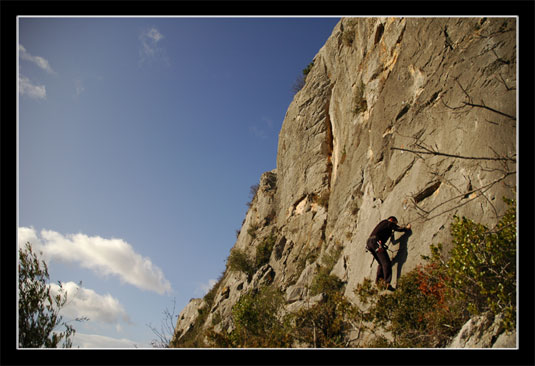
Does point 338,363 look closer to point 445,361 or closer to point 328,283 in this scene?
point 445,361

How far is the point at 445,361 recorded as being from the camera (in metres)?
4.15

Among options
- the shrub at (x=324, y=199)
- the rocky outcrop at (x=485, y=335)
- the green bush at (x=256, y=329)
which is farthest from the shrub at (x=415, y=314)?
the shrub at (x=324, y=199)

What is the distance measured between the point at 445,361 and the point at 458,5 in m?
5.10

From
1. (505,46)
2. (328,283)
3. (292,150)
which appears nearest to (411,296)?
(328,283)

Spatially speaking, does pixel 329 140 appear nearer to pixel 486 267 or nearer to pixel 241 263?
pixel 241 263

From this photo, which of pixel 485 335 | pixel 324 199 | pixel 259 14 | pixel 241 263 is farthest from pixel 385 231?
pixel 241 263

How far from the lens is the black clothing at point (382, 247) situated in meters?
9.93

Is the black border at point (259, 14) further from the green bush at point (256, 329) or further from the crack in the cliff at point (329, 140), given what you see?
the crack in the cliff at point (329, 140)

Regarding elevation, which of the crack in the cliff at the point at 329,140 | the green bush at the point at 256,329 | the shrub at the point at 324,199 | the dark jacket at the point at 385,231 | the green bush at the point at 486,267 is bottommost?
the green bush at the point at 256,329

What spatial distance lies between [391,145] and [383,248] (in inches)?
195

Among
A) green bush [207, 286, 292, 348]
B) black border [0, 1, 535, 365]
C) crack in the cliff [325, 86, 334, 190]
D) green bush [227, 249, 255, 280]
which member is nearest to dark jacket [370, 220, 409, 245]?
green bush [207, 286, 292, 348]

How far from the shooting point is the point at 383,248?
33.5 ft

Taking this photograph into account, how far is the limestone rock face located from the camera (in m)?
8.59

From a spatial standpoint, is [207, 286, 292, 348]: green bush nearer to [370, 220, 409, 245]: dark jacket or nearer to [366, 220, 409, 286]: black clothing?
[366, 220, 409, 286]: black clothing
